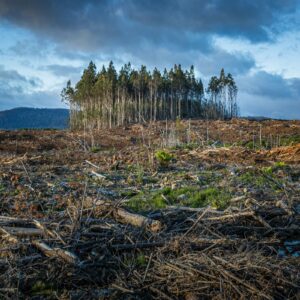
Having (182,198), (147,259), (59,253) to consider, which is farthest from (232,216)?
(59,253)

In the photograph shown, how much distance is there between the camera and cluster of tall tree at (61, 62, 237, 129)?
66.9 m

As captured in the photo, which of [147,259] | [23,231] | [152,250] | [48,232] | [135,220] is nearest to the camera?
[147,259]

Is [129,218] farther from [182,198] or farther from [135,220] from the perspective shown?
[182,198]

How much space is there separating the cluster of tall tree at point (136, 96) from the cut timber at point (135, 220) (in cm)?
5668

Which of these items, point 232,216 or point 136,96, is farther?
point 136,96

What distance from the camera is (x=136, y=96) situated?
7556 cm

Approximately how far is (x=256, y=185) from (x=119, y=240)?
202 inches

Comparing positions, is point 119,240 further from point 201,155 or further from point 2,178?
point 201,155

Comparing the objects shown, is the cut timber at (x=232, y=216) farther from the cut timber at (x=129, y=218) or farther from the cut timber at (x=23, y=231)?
the cut timber at (x=23, y=231)

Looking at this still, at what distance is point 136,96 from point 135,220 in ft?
233

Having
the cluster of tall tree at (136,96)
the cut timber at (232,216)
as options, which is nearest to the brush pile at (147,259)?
the cut timber at (232,216)

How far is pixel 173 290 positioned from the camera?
3.74m

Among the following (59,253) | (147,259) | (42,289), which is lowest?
(42,289)

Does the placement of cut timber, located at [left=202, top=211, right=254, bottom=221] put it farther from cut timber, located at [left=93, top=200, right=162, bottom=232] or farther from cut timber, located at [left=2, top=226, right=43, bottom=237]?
cut timber, located at [left=2, top=226, right=43, bottom=237]
